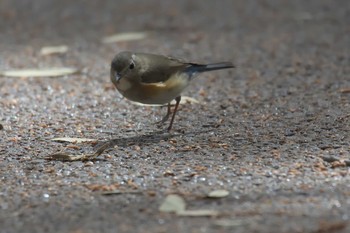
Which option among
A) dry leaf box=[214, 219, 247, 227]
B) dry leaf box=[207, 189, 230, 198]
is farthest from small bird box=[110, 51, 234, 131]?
dry leaf box=[214, 219, 247, 227]

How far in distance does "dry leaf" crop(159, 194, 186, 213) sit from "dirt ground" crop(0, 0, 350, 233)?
0.16ft

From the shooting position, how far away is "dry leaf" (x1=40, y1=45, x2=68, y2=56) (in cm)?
785

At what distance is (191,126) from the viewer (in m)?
5.58

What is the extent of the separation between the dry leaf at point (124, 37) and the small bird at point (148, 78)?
278 centimetres

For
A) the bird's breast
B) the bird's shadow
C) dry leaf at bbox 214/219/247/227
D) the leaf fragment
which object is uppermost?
the bird's breast

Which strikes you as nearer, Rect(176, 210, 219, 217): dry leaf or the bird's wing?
Rect(176, 210, 219, 217): dry leaf

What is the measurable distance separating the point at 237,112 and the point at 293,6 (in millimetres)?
4175

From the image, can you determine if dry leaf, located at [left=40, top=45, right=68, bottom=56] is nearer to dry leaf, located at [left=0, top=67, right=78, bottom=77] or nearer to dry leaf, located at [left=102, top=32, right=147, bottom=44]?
dry leaf, located at [left=102, top=32, right=147, bottom=44]

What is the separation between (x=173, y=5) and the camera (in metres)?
9.96

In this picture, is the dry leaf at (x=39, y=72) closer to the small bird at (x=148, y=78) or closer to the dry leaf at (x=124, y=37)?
the dry leaf at (x=124, y=37)

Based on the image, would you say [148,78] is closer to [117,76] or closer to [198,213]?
[117,76]

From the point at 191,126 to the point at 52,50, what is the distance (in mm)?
2758

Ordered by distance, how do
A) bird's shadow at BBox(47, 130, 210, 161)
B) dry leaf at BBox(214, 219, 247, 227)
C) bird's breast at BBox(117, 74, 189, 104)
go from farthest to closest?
bird's breast at BBox(117, 74, 189, 104)
bird's shadow at BBox(47, 130, 210, 161)
dry leaf at BBox(214, 219, 247, 227)

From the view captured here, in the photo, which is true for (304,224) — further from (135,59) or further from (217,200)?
(135,59)
